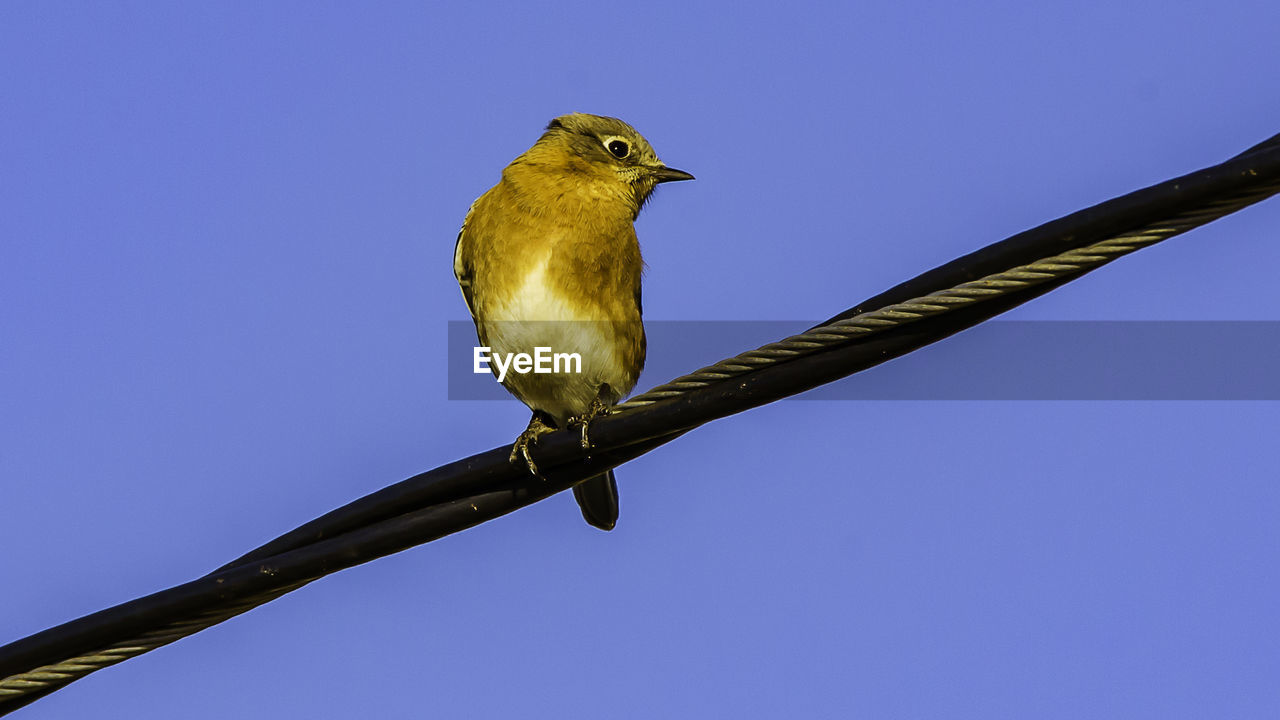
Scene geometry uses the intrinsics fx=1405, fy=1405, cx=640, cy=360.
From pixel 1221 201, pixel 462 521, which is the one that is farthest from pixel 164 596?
pixel 1221 201

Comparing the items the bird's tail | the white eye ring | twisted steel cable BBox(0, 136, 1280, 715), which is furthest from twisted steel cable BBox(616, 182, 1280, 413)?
the white eye ring

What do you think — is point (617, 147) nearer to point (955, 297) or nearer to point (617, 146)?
point (617, 146)

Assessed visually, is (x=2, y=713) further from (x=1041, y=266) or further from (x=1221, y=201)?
(x=1221, y=201)

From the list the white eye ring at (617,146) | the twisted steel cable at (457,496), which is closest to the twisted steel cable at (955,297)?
the twisted steel cable at (457,496)

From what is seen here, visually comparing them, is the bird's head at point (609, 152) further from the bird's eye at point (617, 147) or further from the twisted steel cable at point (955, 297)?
the twisted steel cable at point (955, 297)

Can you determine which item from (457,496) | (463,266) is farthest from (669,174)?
(457,496)

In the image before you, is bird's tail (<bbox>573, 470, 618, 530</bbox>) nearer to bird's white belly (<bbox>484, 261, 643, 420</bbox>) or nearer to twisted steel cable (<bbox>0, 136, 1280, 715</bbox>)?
bird's white belly (<bbox>484, 261, 643, 420</bbox>)

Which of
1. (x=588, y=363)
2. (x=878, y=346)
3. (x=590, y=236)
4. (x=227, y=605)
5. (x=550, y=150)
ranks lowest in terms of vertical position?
(x=227, y=605)
